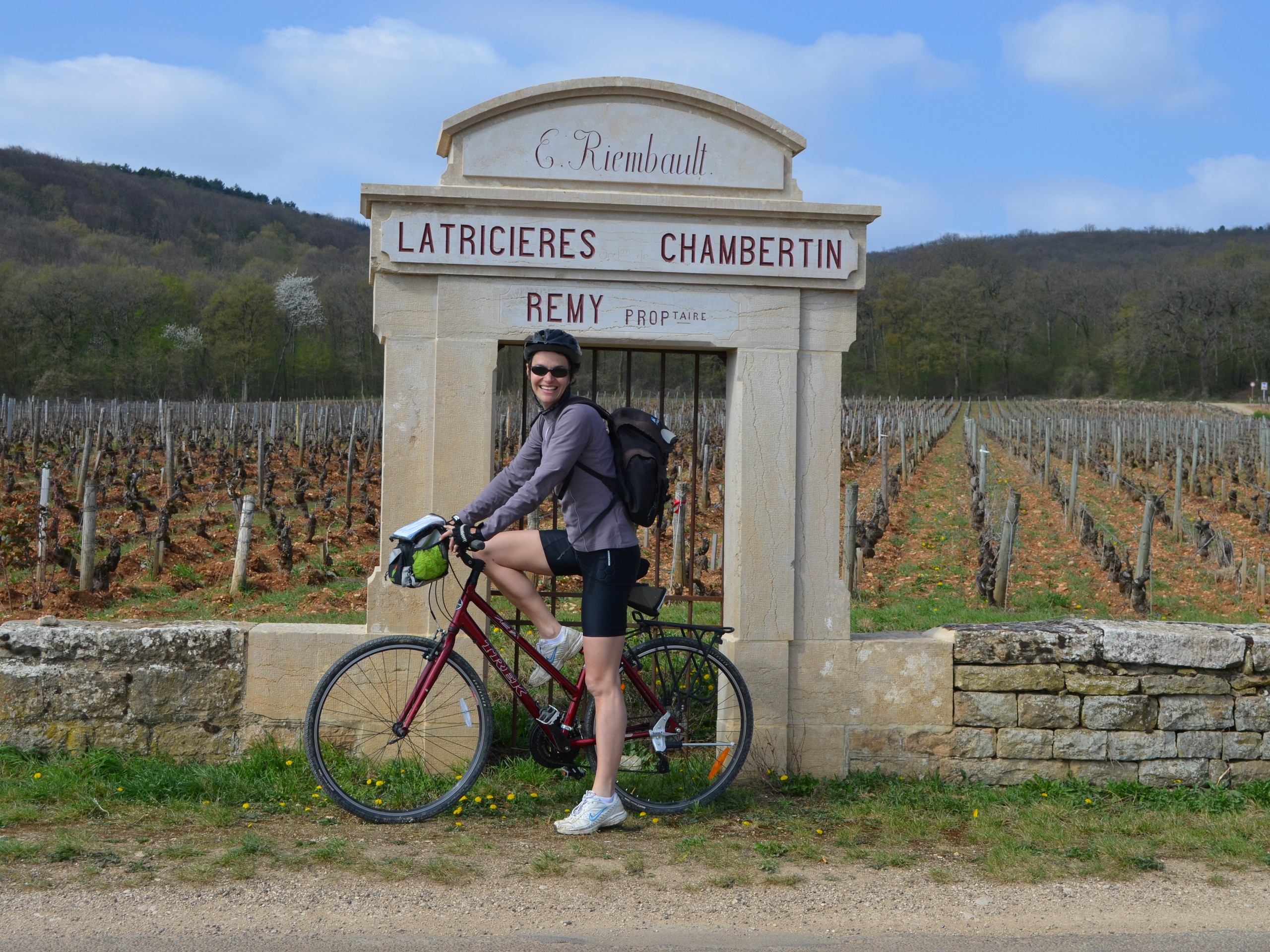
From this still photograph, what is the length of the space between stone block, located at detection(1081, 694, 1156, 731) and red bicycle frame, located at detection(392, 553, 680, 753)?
1.94 metres

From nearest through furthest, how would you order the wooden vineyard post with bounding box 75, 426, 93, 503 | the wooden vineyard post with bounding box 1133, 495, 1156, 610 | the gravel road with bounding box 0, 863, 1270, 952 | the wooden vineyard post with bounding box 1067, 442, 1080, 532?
the gravel road with bounding box 0, 863, 1270, 952, the wooden vineyard post with bounding box 1133, 495, 1156, 610, the wooden vineyard post with bounding box 1067, 442, 1080, 532, the wooden vineyard post with bounding box 75, 426, 93, 503

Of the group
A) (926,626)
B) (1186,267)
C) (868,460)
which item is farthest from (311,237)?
(926,626)

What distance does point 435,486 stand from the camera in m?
4.83

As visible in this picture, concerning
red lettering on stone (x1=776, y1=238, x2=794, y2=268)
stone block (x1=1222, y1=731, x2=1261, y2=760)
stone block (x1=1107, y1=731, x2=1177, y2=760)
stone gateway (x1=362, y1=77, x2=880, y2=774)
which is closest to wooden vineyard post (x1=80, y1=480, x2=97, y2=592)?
stone gateway (x1=362, y1=77, x2=880, y2=774)

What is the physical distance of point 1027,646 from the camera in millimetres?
4938

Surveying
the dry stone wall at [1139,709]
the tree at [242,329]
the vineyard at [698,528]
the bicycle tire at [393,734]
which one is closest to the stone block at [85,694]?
the bicycle tire at [393,734]

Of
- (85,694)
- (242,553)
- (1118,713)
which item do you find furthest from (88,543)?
(1118,713)

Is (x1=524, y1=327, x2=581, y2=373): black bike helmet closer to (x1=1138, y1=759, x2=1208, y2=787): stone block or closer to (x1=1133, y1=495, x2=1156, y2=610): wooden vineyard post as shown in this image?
(x1=1138, y1=759, x2=1208, y2=787): stone block

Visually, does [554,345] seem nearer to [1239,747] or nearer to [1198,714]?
[1198,714]

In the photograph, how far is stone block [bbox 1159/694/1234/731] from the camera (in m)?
4.91

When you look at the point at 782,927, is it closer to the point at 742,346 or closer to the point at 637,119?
the point at 742,346

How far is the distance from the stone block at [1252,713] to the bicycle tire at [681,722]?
2.26 m

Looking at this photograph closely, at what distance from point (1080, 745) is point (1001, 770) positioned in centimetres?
38

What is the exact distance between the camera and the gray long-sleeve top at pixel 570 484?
4043mm
